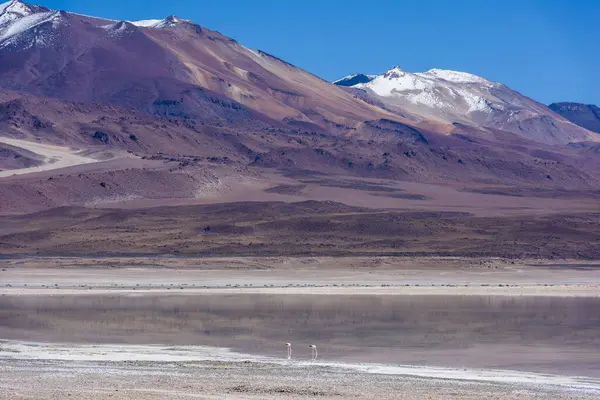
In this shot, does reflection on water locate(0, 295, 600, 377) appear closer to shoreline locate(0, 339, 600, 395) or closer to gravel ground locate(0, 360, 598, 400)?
shoreline locate(0, 339, 600, 395)

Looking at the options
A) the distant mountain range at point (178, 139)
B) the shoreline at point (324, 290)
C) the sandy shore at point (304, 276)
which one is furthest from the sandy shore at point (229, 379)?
the distant mountain range at point (178, 139)

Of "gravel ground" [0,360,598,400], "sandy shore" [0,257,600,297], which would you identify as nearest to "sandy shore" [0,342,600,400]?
"gravel ground" [0,360,598,400]

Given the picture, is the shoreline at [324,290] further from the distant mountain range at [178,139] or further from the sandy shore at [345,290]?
the distant mountain range at [178,139]

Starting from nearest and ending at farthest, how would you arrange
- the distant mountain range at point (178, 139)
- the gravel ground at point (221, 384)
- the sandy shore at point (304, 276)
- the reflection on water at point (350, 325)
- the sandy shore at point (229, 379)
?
the gravel ground at point (221, 384) → the sandy shore at point (229, 379) → the reflection on water at point (350, 325) → the sandy shore at point (304, 276) → the distant mountain range at point (178, 139)

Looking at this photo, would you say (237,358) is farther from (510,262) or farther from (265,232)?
(265,232)

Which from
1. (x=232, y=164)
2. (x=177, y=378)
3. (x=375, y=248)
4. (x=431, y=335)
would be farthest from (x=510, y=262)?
(x=232, y=164)

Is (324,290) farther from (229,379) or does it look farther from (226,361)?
Answer: (229,379)
